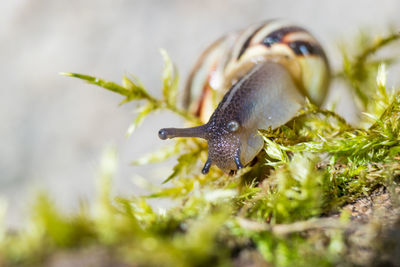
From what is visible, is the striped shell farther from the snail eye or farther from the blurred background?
the blurred background

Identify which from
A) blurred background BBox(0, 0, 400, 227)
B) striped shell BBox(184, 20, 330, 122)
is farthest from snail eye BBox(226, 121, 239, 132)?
blurred background BBox(0, 0, 400, 227)

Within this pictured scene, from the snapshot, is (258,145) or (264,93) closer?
(258,145)

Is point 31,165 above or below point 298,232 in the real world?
below

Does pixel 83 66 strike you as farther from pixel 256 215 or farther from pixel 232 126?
pixel 256 215

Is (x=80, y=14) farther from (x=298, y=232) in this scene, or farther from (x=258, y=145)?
(x=298, y=232)

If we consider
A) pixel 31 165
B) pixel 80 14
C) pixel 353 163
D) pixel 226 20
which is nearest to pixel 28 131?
pixel 31 165

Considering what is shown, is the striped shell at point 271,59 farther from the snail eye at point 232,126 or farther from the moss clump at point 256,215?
the moss clump at point 256,215
